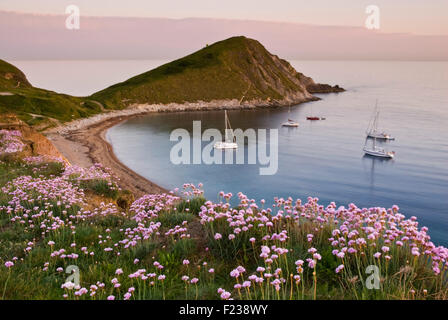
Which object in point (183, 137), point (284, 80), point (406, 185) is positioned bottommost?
point (406, 185)

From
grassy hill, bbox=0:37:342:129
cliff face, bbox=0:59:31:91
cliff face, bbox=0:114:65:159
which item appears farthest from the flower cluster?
cliff face, bbox=0:59:31:91

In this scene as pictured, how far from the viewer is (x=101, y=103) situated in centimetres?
11438

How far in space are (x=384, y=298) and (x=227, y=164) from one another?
52659 mm

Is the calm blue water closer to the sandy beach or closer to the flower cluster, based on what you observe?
the sandy beach

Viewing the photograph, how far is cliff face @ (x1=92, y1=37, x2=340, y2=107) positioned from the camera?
13100 centimetres

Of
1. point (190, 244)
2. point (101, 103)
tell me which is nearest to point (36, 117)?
point (101, 103)

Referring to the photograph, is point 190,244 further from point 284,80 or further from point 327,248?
point 284,80

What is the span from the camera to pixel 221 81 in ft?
490

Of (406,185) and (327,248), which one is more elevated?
(327,248)

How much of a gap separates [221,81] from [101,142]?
9122cm

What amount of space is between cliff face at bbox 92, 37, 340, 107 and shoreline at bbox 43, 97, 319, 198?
5511 millimetres

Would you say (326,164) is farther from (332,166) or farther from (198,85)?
(198,85)

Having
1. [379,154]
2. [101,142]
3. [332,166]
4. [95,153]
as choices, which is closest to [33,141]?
[95,153]
